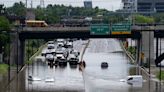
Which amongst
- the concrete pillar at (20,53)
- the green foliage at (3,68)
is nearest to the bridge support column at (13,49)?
the concrete pillar at (20,53)

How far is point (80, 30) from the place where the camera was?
92500 millimetres

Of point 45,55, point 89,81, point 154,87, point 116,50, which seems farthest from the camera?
point 116,50

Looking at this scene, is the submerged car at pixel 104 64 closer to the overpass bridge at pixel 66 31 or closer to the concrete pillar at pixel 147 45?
the overpass bridge at pixel 66 31

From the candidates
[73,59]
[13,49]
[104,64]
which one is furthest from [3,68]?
[73,59]

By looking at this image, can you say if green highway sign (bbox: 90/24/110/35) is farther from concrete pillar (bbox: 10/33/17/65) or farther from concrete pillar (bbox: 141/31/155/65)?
concrete pillar (bbox: 10/33/17/65)

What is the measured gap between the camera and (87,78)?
273ft

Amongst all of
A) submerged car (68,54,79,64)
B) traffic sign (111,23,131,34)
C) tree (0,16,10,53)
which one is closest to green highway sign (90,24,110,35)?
traffic sign (111,23,131,34)

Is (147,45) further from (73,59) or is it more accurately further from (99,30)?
(73,59)

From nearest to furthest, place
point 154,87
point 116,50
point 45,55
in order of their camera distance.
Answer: point 154,87 < point 45,55 < point 116,50

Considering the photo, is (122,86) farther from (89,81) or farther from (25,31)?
(25,31)

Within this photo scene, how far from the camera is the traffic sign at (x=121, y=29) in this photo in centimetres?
9072

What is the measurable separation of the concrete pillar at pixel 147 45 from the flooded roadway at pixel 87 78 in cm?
203

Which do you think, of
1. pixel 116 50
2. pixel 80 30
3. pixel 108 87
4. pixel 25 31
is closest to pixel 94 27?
pixel 80 30

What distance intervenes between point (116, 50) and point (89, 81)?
184ft
